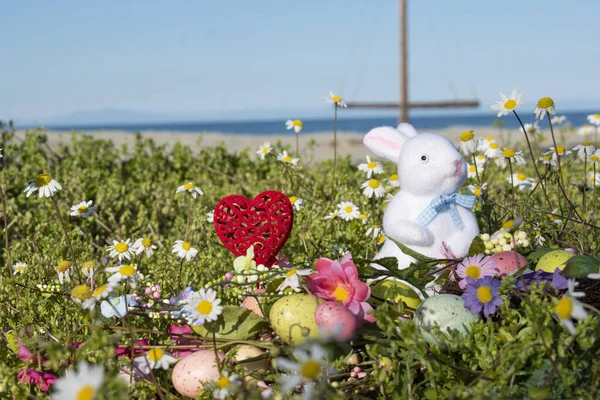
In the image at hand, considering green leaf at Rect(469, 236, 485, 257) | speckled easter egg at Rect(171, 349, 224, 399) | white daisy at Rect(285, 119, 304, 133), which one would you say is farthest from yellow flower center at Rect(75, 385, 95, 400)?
white daisy at Rect(285, 119, 304, 133)

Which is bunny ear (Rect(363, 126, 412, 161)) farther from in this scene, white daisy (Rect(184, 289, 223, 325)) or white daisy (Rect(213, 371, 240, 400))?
white daisy (Rect(213, 371, 240, 400))

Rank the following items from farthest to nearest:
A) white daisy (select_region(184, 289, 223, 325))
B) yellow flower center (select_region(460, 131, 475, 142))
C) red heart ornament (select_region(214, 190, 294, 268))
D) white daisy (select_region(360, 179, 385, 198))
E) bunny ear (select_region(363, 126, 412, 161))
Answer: white daisy (select_region(360, 179, 385, 198)) < yellow flower center (select_region(460, 131, 475, 142)) < bunny ear (select_region(363, 126, 412, 161)) < red heart ornament (select_region(214, 190, 294, 268)) < white daisy (select_region(184, 289, 223, 325))

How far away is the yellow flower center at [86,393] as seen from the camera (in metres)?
1.20

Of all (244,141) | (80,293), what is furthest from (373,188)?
(244,141)

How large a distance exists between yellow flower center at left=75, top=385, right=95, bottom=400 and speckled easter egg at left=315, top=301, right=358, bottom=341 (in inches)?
28.4

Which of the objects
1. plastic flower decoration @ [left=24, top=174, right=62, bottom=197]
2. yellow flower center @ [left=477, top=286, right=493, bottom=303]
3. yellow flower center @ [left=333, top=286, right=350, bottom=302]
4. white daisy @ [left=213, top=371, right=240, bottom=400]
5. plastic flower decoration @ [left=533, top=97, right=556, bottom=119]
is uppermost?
plastic flower decoration @ [left=533, top=97, right=556, bottom=119]

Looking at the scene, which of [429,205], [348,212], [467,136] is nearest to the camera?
[429,205]

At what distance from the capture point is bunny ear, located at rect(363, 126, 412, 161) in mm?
2631

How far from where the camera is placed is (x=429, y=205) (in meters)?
2.42

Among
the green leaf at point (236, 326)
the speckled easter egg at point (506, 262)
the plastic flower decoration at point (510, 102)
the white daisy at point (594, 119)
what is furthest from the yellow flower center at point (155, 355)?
the white daisy at point (594, 119)

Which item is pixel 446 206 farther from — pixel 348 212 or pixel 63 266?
pixel 63 266

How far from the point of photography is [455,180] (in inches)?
97.2

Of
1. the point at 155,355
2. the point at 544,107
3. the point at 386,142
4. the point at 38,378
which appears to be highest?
the point at 544,107

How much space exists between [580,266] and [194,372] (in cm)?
115
